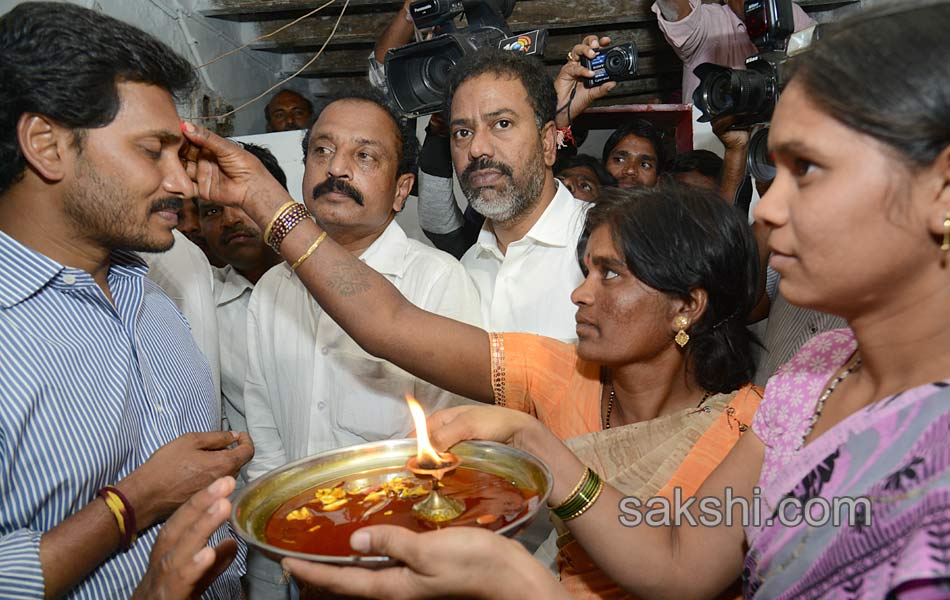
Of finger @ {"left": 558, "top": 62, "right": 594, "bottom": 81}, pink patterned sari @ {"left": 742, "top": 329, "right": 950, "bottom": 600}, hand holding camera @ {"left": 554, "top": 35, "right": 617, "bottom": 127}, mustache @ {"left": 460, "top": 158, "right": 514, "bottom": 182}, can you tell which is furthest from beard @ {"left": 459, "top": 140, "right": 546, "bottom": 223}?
pink patterned sari @ {"left": 742, "top": 329, "right": 950, "bottom": 600}

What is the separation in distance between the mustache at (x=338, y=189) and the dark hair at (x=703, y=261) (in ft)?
3.38

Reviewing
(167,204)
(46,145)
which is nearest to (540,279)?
(167,204)

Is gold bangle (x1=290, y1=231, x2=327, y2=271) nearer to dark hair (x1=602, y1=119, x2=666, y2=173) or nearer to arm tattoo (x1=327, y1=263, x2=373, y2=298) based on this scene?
arm tattoo (x1=327, y1=263, x2=373, y2=298)

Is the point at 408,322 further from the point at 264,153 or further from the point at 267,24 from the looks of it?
the point at 267,24

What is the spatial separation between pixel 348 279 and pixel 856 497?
1.11m

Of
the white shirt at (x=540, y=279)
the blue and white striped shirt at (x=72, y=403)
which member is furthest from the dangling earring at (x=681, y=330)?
the blue and white striped shirt at (x=72, y=403)

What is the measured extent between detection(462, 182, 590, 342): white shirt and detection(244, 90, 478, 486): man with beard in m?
0.15

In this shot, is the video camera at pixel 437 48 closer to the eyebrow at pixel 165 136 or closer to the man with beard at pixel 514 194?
the man with beard at pixel 514 194

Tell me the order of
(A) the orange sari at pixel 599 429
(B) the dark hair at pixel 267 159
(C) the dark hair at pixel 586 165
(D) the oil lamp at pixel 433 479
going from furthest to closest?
(C) the dark hair at pixel 586 165 → (B) the dark hair at pixel 267 159 → (A) the orange sari at pixel 599 429 → (D) the oil lamp at pixel 433 479

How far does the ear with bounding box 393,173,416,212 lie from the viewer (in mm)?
2746

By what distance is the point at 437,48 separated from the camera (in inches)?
119

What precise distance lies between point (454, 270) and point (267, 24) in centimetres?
432

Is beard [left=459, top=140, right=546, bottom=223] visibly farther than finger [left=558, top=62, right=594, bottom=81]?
No

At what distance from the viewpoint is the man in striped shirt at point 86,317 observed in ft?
4.24
